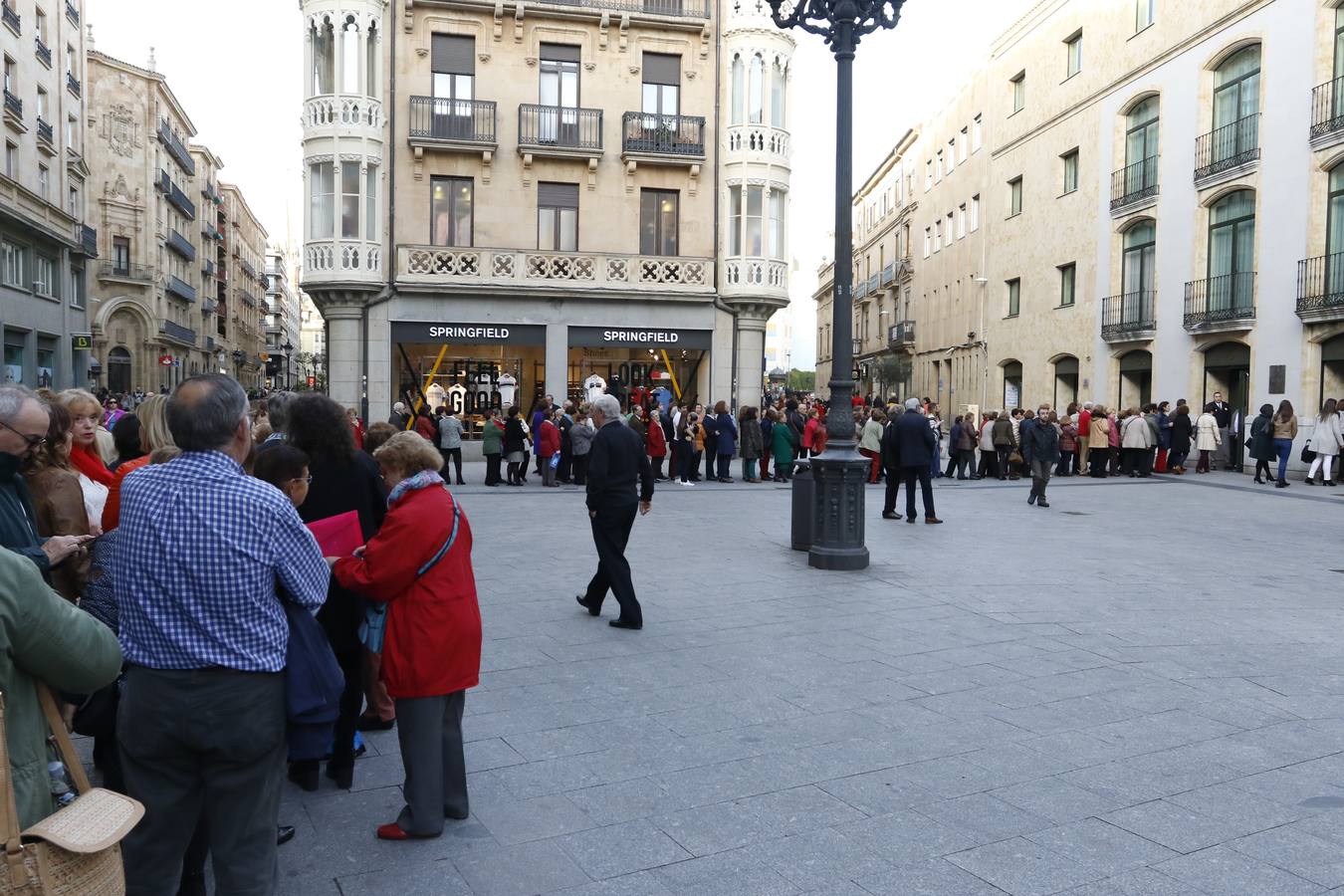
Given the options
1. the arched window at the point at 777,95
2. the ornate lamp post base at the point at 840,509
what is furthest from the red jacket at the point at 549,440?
the arched window at the point at 777,95

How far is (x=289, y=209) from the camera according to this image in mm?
134750

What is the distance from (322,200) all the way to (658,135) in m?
9.11

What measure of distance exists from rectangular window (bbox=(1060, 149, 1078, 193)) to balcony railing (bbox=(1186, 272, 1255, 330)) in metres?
7.09

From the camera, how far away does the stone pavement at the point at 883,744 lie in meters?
3.85

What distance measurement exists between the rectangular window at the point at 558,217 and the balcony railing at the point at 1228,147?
16565 millimetres

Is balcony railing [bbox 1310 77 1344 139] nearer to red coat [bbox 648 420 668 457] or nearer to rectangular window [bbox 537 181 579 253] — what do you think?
red coat [bbox 648 420 668 457]

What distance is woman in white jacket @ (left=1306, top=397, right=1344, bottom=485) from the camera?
68.0 feet

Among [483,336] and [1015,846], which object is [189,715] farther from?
[483,336]

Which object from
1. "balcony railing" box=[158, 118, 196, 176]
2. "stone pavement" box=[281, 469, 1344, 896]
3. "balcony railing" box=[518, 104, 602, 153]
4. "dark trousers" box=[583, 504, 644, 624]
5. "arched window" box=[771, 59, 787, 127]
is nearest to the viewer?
"stone pavement" box=[281, 469, 1344, 896]

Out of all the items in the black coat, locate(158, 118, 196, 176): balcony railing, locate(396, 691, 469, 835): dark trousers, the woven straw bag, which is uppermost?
locate(158, 118, 196, 176): balcony railing

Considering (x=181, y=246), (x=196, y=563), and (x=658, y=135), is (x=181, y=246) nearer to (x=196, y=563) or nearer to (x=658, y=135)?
(x=658, y=135)

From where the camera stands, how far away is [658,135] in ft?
91.1

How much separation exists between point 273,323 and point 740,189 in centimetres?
12116

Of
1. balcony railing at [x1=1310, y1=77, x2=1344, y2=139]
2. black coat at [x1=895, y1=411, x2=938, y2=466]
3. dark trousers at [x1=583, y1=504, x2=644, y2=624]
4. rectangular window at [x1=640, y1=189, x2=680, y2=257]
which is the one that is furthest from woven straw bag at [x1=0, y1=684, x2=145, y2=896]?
rectangular window at [x1=640, y1=189, x2=680, y2=257]
